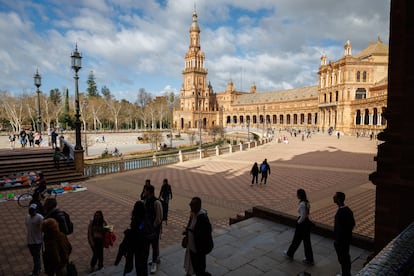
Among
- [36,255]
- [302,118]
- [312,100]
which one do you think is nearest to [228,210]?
[36,255]

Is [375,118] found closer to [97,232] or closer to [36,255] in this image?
[97,232]

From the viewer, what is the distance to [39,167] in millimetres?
15242

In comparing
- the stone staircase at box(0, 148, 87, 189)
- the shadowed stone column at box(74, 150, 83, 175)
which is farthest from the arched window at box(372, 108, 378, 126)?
the stone staircase at box(0, 148, 87, 189)

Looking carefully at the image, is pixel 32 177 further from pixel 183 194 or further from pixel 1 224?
pixel 183 194

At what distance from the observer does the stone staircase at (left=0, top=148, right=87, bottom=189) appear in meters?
14.6

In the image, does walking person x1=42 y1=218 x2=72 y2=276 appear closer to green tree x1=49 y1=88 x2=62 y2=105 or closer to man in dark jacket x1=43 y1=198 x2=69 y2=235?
man in dark jacket x1=43 y1=198 x2=69 y2=235

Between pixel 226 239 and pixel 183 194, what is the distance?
6.21 m

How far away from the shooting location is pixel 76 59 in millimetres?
14883

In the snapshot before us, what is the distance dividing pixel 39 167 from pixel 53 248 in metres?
13.2

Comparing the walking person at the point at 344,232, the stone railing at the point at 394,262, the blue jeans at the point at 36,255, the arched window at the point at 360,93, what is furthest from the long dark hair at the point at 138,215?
the arched window at the point at 360,93

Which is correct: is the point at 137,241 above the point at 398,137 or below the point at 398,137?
below

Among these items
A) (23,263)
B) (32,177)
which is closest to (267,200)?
(23,263)

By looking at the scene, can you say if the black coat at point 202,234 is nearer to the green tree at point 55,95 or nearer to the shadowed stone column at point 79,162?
the shadowed stone column at point 79,162

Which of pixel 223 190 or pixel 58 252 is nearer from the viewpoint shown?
pixel 58 252
